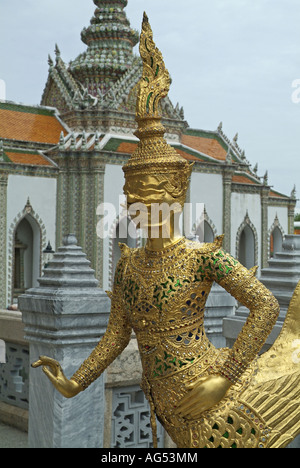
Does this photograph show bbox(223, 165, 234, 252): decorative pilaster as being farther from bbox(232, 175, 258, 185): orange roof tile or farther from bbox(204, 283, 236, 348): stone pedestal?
bbox(204, 283, 236, 348): stone pedestal

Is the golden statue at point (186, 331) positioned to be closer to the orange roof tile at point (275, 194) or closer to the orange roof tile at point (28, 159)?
the orange roof tile at point (28, 159)

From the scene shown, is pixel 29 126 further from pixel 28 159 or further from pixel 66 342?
pixel 66 342

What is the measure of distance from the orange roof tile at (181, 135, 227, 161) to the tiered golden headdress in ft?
54.1

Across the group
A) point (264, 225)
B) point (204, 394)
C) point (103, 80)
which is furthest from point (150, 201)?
point (264, 225)

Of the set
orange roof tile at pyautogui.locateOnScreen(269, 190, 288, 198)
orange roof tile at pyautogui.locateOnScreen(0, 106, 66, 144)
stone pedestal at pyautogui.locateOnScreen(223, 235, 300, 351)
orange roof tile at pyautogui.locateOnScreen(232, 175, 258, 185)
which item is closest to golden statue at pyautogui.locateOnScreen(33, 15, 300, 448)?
stone pedestal at pyautogui.locateOnScreen(223, 235, 300, 351)

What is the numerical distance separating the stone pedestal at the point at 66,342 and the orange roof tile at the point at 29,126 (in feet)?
43.5

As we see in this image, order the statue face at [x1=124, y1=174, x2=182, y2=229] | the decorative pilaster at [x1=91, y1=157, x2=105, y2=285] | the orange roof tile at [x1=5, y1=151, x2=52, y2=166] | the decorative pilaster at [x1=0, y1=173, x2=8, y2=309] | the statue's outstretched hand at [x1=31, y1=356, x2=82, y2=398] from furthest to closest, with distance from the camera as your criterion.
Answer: the decorative pilaster at [x1=91, y1=157, x2=105, y2=285] < the orange roof tile at [x1=5, y1=151, x2=52, y2=166] < the decorative pilaster at [x1=0, y1=173, x2=8, y2=309] < the statue's outstretched hand at [x1=31, y1=356, x2=82, y2=398] < the statue face at [x1=124, y1=174, x2=182, y2=229]

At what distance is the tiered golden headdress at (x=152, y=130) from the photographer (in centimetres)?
285

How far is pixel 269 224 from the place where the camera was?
858 inches

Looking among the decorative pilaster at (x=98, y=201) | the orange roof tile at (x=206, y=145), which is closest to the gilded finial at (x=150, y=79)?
A: the decorative pilaster at (x=98, y=201)

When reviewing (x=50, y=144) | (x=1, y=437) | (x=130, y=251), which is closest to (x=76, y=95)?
(x=50, y=144)

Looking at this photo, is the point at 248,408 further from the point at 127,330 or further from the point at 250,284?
the point at 127,330

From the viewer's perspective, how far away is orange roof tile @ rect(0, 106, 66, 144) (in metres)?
17.0

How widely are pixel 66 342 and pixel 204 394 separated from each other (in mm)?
1463
